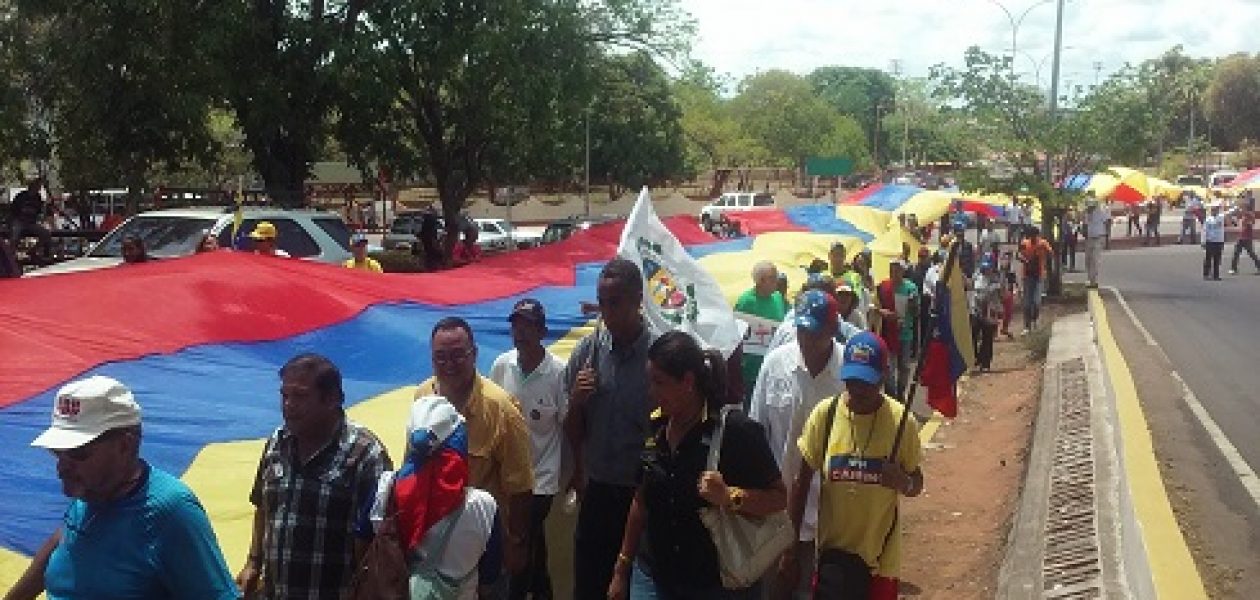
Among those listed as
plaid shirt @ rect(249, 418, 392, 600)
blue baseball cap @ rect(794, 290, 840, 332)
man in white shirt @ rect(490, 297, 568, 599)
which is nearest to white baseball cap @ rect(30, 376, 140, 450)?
plaid shirt @ rect(249, 418, 392, 600)

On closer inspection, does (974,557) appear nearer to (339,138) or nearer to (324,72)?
(324,72)

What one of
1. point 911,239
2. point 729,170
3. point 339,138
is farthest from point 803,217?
point 729,170

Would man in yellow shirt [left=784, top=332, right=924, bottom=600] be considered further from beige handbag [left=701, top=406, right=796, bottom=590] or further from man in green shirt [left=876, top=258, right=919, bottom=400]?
man in green shirt [left=876, top=258, right=919, bottom=400]

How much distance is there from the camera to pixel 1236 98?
8238 cm

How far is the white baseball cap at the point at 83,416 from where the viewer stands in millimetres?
3023

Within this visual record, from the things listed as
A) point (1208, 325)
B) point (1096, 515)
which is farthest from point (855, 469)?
point (1208, 325)

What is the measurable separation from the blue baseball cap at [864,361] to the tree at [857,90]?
108956 millimetres

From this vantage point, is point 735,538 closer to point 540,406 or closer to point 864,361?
point 864,361

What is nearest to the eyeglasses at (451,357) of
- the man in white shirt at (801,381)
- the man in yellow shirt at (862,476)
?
the man in yellow shirt at (862,476)

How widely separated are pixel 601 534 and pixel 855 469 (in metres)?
1.04

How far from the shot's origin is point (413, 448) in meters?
3.63

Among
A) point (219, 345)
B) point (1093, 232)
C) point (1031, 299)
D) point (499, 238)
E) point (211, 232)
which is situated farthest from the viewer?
point (499, 238)

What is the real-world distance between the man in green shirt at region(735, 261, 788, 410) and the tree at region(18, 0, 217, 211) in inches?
372

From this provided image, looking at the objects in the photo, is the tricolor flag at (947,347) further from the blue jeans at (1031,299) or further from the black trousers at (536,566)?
the blue jeans at (1031,299)
